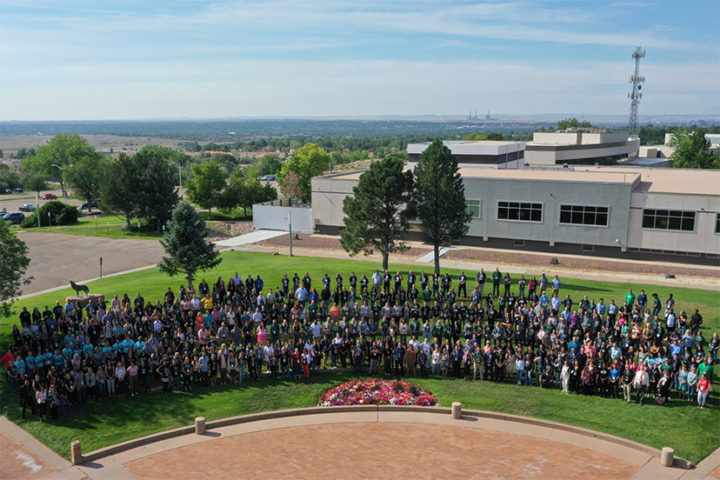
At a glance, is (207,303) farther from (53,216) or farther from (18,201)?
(18,201)

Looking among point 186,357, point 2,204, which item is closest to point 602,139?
point 186,357

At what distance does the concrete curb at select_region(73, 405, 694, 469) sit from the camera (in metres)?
16.3

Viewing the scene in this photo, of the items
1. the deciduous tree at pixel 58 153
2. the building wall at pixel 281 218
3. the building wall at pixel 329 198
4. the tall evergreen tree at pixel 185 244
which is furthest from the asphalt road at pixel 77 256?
the deciduous tree at pixel 58 153

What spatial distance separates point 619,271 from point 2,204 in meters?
91.6

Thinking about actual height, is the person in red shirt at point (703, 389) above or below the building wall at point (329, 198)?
below

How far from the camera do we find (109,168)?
62.7 m

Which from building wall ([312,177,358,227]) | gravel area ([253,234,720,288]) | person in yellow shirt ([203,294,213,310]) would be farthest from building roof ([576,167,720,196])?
person in yellow shirt ([203,294,213,310])

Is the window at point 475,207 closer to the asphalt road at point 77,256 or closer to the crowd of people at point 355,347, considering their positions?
the crowd of people at point 355,347

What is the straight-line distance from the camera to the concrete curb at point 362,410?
53.4 ft

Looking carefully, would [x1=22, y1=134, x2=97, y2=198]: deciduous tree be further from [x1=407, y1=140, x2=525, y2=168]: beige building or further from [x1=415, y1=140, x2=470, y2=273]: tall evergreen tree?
[x1=415, y1=140, x2=470, y2=273]: tall evergreen tree

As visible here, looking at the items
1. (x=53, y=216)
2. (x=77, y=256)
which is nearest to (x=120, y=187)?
(x=53, y=216)

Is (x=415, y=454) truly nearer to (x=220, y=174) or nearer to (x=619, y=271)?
(x=619, y=271)

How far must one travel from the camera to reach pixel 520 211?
1843 inches

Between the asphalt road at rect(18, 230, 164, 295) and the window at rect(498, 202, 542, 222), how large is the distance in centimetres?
2717
